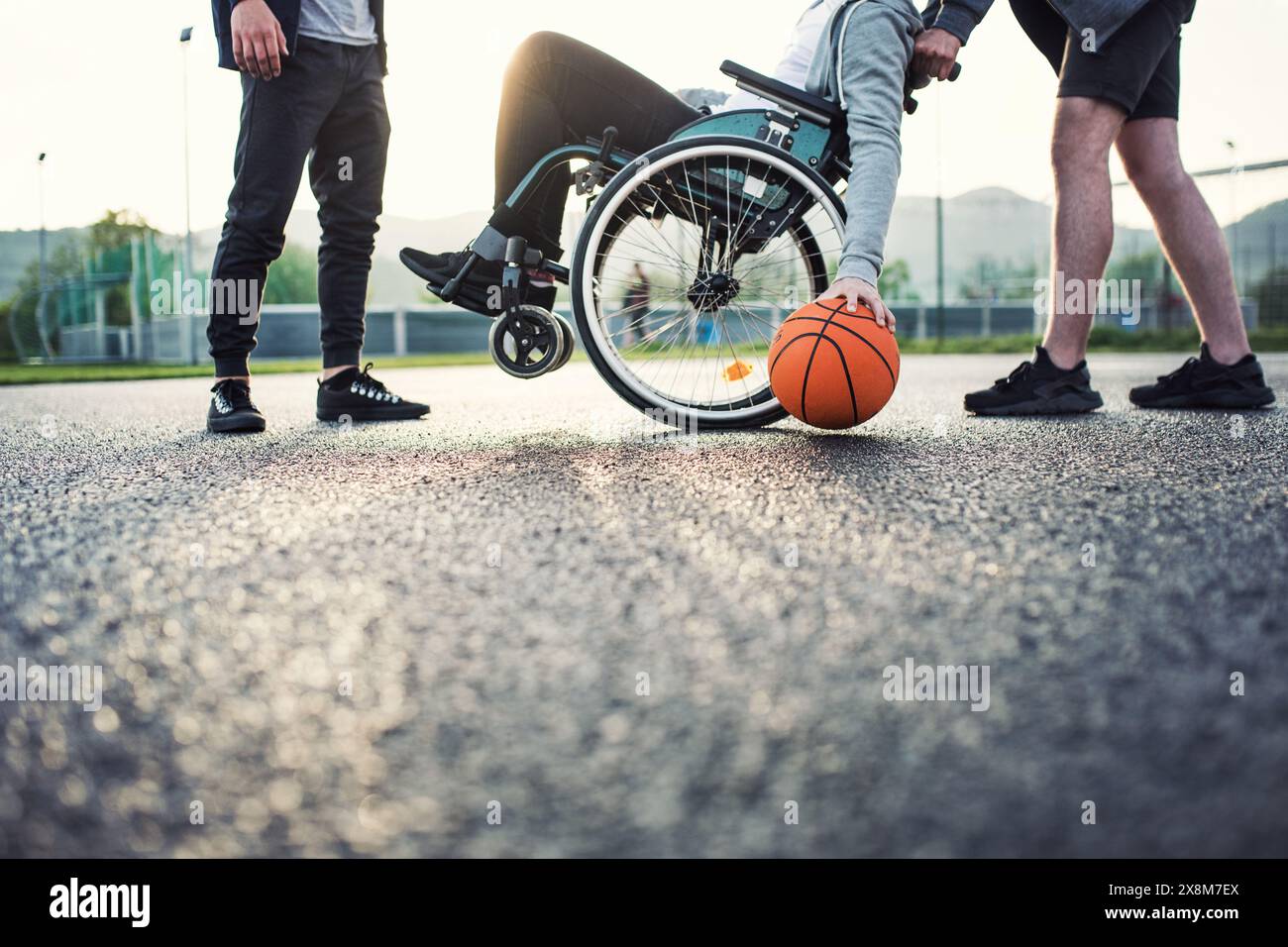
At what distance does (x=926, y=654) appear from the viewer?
1003 millimetres

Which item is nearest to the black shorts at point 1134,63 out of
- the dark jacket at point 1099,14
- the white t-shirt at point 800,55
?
the dark jacket at point 1099,14

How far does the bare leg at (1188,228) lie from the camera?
336 centimetres

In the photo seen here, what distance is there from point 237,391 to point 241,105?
2.77 feet

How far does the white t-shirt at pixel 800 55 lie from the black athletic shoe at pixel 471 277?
2.40ft

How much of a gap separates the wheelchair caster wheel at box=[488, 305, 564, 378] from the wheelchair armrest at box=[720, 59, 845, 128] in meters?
0.81

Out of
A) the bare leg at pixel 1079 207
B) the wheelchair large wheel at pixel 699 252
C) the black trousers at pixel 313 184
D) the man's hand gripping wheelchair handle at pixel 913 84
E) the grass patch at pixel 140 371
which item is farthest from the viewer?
the grass patch at pixel 140 371

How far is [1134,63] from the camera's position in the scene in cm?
315

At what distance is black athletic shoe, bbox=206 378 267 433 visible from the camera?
123 inches

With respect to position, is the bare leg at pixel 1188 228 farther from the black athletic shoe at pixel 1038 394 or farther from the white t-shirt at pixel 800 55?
the white t-shirt at pixel 800 55

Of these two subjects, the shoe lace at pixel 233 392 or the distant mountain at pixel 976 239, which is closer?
the shoe lace at pixel 233 392

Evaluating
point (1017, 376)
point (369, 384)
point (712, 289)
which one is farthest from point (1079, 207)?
point (369, 384)

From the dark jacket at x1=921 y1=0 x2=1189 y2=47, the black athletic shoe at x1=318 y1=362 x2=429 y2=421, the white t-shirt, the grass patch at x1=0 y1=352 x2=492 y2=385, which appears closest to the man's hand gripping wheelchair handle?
the white t-shirt

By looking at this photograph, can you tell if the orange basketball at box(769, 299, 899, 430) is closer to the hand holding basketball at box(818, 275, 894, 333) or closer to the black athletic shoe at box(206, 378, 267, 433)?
the hand holding basketball at box(818, 275, 894, 333)
